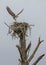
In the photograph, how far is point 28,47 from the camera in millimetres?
3869

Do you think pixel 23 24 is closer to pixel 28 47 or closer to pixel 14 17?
pixel 14 17

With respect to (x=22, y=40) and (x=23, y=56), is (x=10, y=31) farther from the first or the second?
(x=23, y=56)

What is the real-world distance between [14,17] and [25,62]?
2.75 ft

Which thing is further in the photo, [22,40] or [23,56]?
[22,40]

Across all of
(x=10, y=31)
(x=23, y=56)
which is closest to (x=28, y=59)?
(x=23, y=56)

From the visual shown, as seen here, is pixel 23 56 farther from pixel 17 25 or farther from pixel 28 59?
pixel 17 25

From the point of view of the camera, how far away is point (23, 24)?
4184 millimetres

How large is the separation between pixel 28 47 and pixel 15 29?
16.6 inches

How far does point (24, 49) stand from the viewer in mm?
3957

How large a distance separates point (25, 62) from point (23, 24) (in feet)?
2.38

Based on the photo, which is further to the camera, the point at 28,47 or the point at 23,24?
the point at 23,24

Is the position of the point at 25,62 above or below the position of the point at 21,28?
below

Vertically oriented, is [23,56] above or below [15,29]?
below

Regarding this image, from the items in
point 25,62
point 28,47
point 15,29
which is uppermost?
point 15,29
